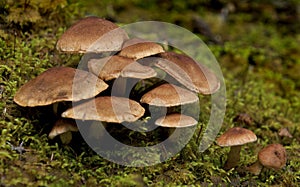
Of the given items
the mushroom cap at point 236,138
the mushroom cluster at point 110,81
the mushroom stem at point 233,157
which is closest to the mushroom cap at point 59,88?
the mushroom cluster at point 110,81

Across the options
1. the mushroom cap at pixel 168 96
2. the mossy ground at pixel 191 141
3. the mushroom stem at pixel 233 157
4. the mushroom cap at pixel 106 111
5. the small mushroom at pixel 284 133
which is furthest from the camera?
the small mushroom at pixel 284 133

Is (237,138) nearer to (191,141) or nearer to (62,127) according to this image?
(191,141)

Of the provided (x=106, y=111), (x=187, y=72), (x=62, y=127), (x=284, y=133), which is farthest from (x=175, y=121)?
(x=284, y=133)

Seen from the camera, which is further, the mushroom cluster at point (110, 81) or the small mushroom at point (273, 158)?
the small mushroom at point (273, 158)

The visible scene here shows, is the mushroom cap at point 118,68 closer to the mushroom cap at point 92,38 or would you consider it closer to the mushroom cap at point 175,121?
the mushroom cap at point 92,38

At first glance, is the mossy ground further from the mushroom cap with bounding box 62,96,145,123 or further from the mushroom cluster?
the mushroom cap with bounding box 62,96,145,123

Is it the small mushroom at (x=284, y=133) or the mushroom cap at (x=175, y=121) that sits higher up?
the mushroom cap at (x=175, y=121)
